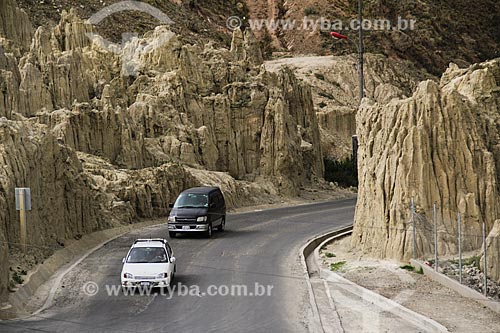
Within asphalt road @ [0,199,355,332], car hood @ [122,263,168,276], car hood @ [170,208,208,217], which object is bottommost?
asphalt road @ [0,199,355,332]

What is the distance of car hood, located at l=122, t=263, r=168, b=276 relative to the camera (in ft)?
70.3

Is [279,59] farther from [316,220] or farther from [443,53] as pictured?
[316,220]

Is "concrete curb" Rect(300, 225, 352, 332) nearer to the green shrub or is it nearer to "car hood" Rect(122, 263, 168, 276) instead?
"car hood" Rect(122, 263, 168, 276)

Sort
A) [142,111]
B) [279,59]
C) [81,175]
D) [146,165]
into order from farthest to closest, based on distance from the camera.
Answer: [279,59]
[142,111]
[146,165]
[81,175]

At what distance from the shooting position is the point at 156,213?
37375 mm

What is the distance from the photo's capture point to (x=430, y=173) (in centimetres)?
2584

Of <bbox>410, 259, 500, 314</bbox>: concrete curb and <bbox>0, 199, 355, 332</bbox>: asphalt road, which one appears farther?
<bbox>410, 259, 500, 314</bbox>: concrete curb

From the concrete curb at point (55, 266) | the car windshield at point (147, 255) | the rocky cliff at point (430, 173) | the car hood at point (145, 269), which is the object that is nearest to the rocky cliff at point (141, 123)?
the concrete curb at point (55, 266)

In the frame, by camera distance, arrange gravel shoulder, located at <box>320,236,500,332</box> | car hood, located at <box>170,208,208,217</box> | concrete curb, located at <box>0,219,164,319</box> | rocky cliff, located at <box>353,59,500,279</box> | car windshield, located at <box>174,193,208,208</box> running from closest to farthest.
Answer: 1. gravel shoulder, located at <box>320,236,500,332</box>
2. concrete curb, located at <box>0,219,164,319</box>
3. rocky cliff, located at <box>353,59,500,279</box>
4. car hood, located at <box>170,208,208,217</box>
5. car windshield, located at <box>174,193,208,208</box>

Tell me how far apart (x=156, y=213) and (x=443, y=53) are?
73.9 m

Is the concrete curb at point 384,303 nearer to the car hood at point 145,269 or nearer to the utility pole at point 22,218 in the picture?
the car hood at point 145,269

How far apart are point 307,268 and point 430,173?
4866 millimetres

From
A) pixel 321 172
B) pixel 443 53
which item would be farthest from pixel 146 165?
pixel 443 53

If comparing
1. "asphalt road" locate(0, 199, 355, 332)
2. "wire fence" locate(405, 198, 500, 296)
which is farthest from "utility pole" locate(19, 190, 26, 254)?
"wire fence" locate(405, 198, 500, 296)
